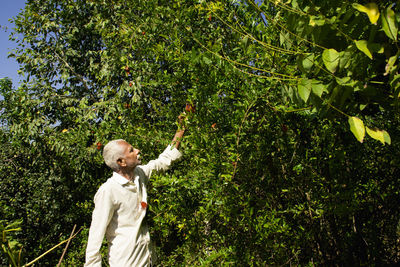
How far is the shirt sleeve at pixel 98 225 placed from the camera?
2221 mm

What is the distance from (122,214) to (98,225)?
0.72ft

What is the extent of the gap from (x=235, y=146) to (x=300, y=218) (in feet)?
3.38

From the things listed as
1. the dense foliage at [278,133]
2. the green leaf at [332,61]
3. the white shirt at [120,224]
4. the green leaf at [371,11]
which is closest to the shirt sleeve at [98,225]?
the white shirt at [120,224]

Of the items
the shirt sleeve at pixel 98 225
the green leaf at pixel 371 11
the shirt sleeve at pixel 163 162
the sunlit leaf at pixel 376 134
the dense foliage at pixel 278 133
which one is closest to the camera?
the green leaf at pixel 371 11

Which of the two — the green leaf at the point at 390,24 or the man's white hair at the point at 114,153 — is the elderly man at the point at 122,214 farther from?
the green leaf at the point at 390,24

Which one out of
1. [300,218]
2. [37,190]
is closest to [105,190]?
[300,218]

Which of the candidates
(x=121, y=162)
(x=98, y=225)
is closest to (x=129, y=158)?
(x=121, y=162)

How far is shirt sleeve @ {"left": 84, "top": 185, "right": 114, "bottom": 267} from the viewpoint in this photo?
7.29 feet

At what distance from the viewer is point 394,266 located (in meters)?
3.35

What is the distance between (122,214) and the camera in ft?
8.15

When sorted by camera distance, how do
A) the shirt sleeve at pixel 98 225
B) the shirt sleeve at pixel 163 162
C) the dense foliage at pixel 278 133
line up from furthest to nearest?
the shirt sleeve at pixel 163 162 → the shirt sleeve at pixel 98 225 → the dense foliage at pixel 278 133

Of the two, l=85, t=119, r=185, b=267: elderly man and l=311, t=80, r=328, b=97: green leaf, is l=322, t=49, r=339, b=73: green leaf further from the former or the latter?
l=85, t=119, r=185, b=267: elderly man

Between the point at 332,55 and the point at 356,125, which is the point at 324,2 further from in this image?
the point at 356,125

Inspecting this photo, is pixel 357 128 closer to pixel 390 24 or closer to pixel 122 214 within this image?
pixel 390 24
